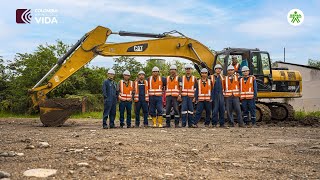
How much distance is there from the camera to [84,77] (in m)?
19.4

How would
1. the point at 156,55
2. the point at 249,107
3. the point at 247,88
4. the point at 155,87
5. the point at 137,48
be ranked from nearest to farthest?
the point at 155,87 < the point at 247,88 < the point at 249,107 < the point at 137,48 < the point at 156,55

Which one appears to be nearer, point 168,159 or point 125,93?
point 168,159

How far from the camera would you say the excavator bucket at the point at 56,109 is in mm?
10602

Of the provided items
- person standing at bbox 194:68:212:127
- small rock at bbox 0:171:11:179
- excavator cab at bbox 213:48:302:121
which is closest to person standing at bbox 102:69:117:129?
person standing at bbox 194:68:212:127

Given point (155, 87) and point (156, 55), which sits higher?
point (156, 55)

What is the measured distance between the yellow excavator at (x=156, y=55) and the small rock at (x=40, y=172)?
6.64m

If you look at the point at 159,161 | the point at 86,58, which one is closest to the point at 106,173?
the point at 159,161

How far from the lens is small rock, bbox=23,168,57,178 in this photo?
12.9 feet

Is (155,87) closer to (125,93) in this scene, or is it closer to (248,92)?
(125,93)

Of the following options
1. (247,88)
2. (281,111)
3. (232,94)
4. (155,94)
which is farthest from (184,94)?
(281,111)

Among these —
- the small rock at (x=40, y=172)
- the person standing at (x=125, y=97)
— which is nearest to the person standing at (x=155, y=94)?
the person standing at (x=125, y=97)

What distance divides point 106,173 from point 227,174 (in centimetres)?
137

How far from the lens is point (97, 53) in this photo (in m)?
11.7

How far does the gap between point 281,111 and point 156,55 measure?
17.4 ft
